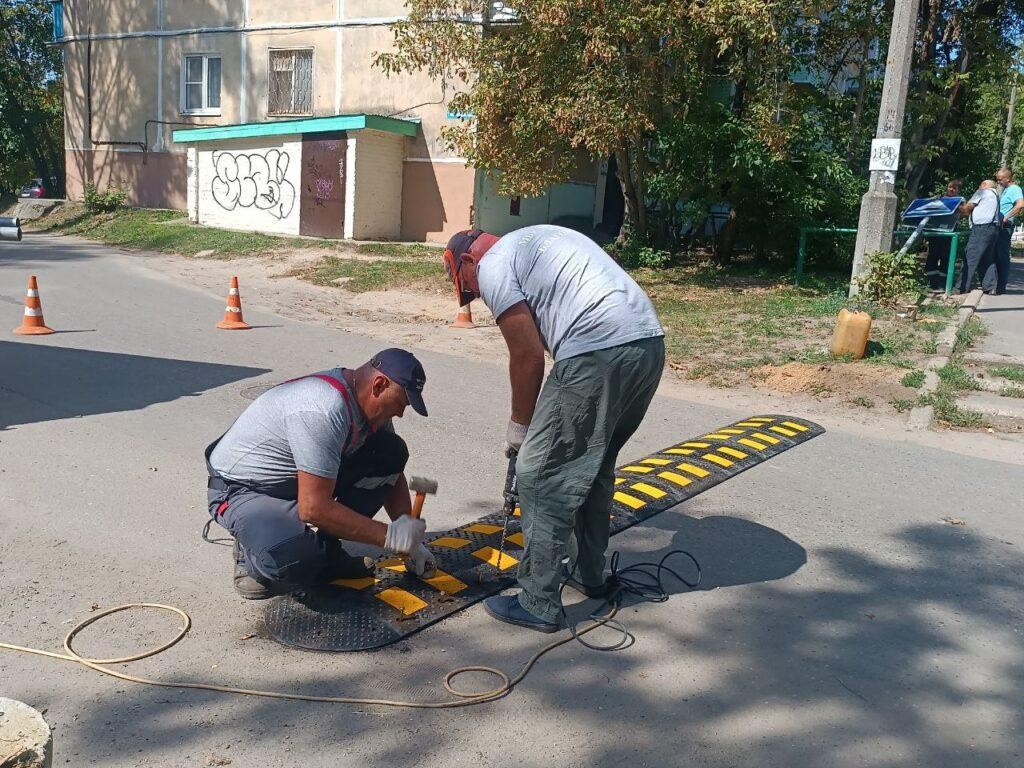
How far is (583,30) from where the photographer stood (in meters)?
12.7

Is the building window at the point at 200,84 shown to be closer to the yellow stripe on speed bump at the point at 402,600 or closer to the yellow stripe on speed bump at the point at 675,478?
the yellow stripe on speed bump at the point at 675,478

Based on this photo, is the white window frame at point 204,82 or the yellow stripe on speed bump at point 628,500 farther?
the white window frame at point 204,82

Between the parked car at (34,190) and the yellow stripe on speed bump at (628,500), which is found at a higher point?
the parked car at (34,190)

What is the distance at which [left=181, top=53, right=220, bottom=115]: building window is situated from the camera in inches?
931

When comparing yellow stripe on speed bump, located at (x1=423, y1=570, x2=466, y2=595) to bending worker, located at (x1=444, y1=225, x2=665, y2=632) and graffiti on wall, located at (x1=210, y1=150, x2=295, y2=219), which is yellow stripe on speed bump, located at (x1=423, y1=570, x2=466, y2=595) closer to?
bending worker, located at (x1=444, y1=225, x2=665, y2=632)

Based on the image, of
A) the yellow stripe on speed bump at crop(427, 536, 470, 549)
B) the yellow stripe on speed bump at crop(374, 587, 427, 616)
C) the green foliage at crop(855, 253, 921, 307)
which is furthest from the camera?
the green foliage at crop(855, 253, 921, 307)

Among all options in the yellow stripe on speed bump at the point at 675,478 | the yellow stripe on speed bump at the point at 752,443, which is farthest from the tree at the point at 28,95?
the yellow stripe on speed bump at the point at 675,478

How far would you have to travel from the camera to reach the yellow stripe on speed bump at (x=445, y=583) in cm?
403

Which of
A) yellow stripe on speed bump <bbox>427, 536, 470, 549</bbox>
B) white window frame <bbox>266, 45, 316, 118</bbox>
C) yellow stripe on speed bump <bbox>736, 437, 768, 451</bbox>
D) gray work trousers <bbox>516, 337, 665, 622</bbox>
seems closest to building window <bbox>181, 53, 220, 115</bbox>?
white window frame <bbox>266, 45, 316, 118</bbox>

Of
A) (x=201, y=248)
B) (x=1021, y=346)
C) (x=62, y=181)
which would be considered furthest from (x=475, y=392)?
(x=62, y=181)

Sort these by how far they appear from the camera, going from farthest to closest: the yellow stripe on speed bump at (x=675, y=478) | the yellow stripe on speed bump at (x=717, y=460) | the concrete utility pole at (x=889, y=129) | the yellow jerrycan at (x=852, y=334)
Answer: the concrete utility pole at (x=889, y=129) < the yellow jerrycan at (x=852, y=334) < the yellow stripe on speed bump at (x=717, y=460) < the yellow stripe on speed bump at (x=675, y=478)

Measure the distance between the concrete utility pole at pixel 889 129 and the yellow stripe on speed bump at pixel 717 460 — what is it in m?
6.38

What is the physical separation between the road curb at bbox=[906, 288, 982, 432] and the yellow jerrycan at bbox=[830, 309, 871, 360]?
66cm

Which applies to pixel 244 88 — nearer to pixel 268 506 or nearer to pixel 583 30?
pixel 583 30
